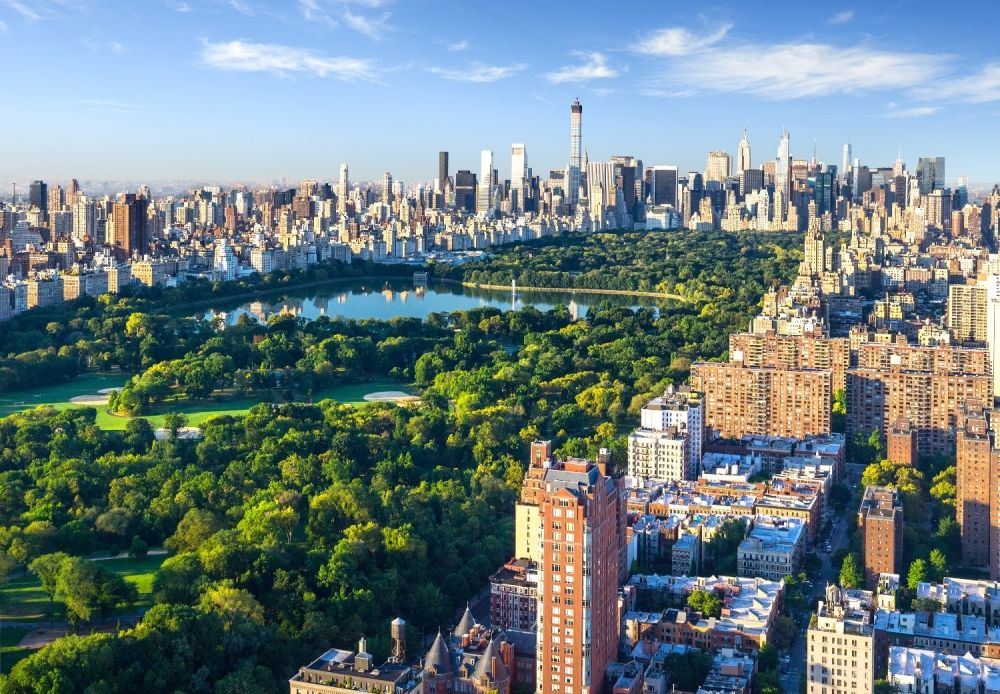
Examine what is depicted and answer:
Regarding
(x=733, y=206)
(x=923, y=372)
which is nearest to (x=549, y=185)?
(x=733, y=206)

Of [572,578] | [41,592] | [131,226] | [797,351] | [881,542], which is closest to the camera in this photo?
[572,578]

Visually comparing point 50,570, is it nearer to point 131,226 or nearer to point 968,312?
point 968,312

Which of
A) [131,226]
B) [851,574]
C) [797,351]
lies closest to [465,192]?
[131,226]

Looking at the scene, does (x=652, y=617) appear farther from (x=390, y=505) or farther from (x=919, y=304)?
(x=919, y=304)

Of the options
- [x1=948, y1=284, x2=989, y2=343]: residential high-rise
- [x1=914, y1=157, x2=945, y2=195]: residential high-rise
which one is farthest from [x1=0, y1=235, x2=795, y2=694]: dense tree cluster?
[x1=914, y1=157, x2=945, y2=195]: residential high-rise

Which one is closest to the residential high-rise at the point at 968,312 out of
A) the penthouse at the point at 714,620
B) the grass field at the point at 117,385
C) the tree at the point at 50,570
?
the grass field at the point at 117,385

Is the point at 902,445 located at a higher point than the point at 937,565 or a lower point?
higher

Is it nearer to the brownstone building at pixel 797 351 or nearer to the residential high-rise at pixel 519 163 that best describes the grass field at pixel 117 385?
the brownstone building at pixel 797 351

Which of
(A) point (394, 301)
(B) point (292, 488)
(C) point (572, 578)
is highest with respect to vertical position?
(A) point (394, 301)
